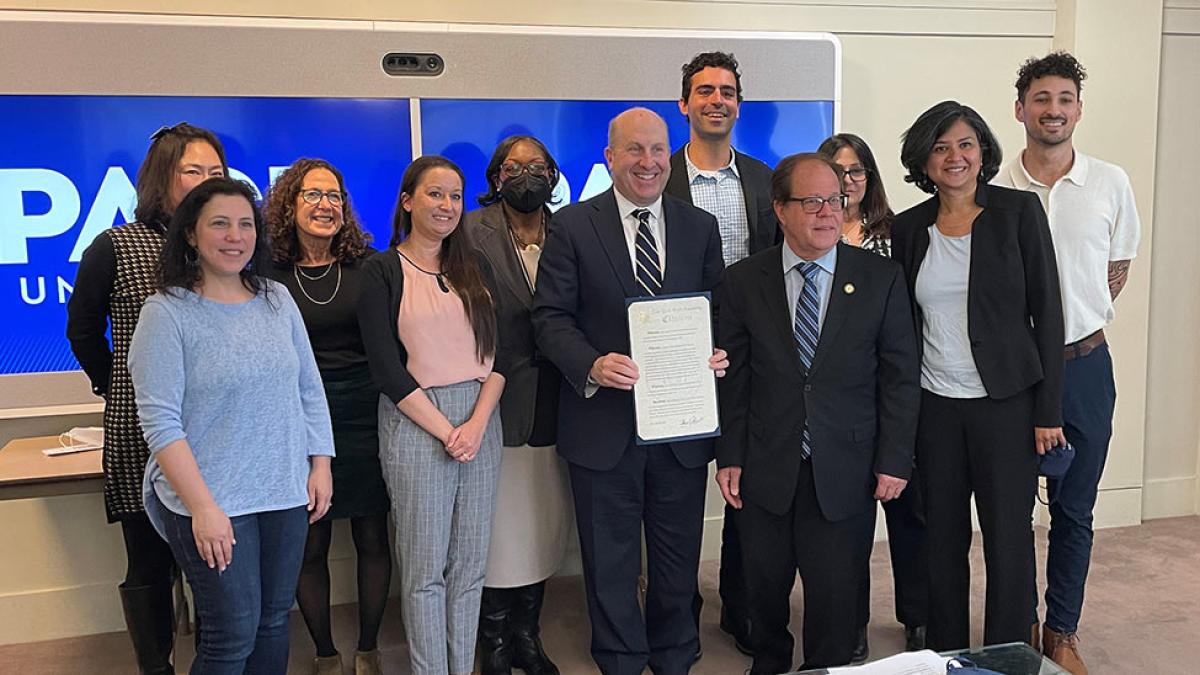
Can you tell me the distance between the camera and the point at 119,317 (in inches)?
94.0

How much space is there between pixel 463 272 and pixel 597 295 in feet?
1.25

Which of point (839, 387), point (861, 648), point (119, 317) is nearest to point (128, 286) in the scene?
point (119, 317)

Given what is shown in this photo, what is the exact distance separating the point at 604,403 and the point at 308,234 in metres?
1.01

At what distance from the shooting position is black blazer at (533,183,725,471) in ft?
8.21

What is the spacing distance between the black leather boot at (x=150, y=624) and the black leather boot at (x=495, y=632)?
935 mm

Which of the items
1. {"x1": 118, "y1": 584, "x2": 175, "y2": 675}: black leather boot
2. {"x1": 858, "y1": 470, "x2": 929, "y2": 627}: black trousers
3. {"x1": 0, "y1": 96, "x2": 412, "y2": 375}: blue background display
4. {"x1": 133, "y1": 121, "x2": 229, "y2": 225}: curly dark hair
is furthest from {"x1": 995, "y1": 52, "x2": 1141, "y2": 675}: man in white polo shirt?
{"x1": 118, "y1": 584, "x2": 175, "y2": 675}: black leather boot

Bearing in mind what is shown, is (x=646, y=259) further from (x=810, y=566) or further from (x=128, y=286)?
(x=128, y=286)

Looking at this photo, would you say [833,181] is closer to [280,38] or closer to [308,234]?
[308,234]

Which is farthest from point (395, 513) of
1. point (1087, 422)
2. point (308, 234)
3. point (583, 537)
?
point (1087, 422)

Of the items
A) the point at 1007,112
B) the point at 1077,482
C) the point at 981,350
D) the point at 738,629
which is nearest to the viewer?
the point at 981,350

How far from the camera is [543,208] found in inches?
111

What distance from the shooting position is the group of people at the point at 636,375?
7.87ft

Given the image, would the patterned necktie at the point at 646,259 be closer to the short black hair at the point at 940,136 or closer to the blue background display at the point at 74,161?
the short black hair at the point at 940,136

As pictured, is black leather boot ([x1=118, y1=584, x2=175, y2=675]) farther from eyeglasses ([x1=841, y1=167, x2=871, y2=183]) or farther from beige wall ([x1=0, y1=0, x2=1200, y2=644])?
eyeglasses ([x1=841, y1=167, x2=871, y2=183])
